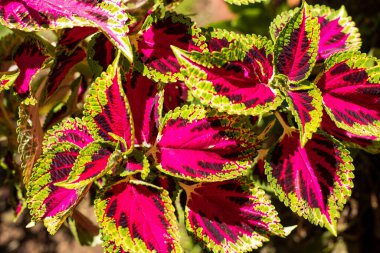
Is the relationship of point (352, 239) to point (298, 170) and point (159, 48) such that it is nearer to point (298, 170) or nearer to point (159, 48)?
point (298, 170)

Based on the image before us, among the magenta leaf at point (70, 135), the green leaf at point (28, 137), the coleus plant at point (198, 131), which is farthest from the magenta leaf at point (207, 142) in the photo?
the green leaf at point (28, 137)

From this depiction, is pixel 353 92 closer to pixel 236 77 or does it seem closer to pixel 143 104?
pixel 236 77

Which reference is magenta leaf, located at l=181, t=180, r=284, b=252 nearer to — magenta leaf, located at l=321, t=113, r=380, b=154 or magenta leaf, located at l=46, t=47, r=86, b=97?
magenta leaf, located at l=321, t=113, r=380, b=154

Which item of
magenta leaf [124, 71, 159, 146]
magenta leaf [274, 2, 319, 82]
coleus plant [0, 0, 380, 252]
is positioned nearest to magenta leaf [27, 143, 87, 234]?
coleus plant [0, 0, 380, 252]

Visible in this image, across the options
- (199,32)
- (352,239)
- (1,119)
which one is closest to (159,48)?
(199,32)

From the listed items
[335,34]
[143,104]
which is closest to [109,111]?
[143,104]

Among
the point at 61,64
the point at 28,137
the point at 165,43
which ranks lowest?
the point at 28,137

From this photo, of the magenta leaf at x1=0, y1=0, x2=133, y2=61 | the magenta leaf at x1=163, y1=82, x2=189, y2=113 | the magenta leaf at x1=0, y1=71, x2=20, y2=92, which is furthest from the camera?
the magenta leaf at x1=163, y1=82, x2=189, y2=113

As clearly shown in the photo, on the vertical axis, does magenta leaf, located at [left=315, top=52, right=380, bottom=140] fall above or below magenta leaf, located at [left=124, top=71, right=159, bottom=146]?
above

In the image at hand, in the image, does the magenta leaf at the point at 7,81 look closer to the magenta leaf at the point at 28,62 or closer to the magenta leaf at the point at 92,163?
the magenta leaf at the point at 28,62
